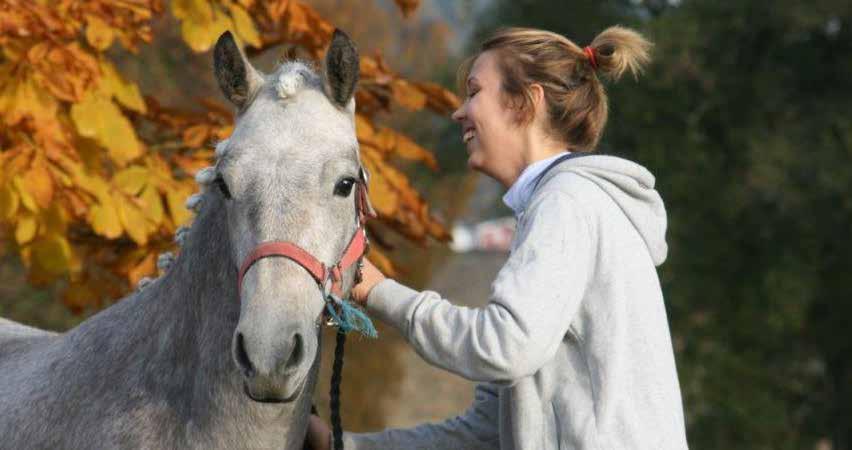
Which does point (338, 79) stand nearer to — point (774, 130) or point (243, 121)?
point (243, 121)

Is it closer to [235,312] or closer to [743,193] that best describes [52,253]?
[235,312]

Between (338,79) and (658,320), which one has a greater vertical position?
(338,79)

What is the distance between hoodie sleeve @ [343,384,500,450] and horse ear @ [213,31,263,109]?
1.03 meters

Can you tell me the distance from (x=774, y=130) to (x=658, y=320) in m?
10.3

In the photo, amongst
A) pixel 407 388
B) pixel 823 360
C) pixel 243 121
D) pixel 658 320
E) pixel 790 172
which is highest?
pixel 243 121

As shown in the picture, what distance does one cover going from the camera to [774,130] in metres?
13.2

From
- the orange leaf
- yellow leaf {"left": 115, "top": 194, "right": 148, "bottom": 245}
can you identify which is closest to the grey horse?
yellow leaf {"left": 115, "top": 194, "right": 148, "bottom": 245}

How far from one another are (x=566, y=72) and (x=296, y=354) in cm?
107

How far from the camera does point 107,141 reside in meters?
5.25

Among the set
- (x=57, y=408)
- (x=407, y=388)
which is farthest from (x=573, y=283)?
(x=407, y=388)

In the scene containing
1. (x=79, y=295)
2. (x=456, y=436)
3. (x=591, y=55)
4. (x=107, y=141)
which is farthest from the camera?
(x=79, y=295)

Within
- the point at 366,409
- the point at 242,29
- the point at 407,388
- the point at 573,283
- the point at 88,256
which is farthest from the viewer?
the point at 407,388

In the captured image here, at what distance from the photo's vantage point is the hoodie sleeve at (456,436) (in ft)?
12.8

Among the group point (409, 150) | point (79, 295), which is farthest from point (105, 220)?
point (409, 150)
